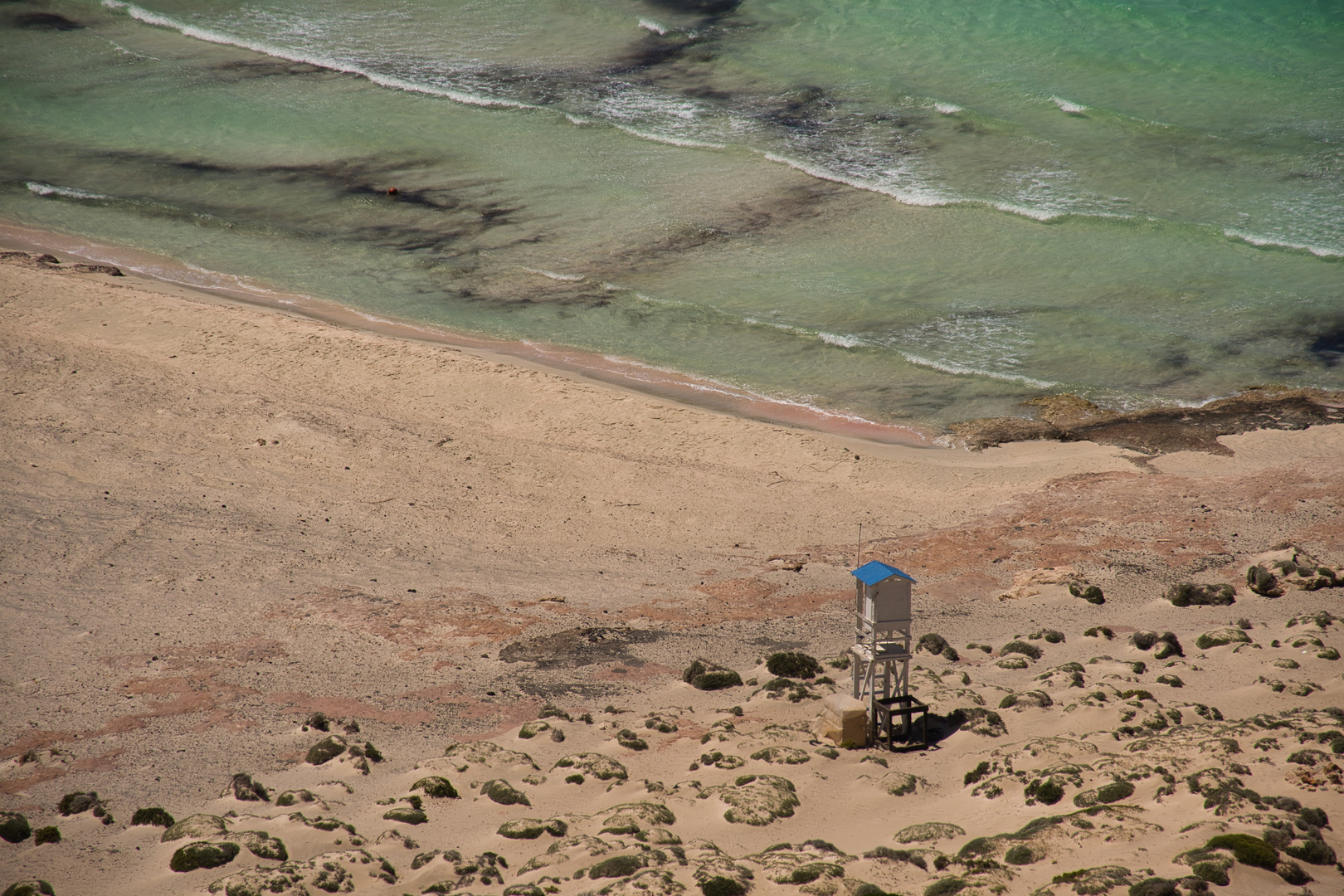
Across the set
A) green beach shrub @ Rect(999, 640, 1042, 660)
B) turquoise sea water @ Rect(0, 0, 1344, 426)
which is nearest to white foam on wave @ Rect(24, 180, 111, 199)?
turquoise sea water @ Rect(0, 0, 1344, 426)

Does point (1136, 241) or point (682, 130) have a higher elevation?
point (682, 130)

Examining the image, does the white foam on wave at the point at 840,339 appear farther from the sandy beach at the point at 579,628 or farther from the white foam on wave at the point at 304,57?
the white foam on wave at the point at 304,57

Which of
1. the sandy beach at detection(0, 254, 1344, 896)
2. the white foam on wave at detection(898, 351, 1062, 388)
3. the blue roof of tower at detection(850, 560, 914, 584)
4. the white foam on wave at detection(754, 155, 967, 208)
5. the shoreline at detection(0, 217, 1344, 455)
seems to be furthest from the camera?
the white foam on wave at detection(754, 155, 967, 208)

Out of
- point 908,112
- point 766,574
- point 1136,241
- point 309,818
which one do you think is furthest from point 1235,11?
point 309,818

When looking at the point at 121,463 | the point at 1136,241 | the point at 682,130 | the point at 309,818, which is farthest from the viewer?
the point at 682,130

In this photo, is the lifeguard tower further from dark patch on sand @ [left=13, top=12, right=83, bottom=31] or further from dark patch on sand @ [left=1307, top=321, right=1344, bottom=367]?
dark patch on sand @ [left=13, top=12, right=83, bottom=31]

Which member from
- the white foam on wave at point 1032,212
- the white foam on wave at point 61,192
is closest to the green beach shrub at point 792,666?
the white foam on wave at point 1032,212

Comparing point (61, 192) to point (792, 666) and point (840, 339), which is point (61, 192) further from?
point (792, 666)

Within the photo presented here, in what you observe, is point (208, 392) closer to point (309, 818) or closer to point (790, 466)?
point (790, 466)

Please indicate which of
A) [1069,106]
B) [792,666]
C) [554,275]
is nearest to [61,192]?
[554,275]
